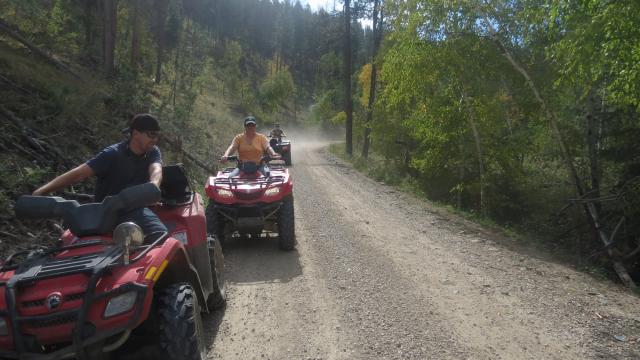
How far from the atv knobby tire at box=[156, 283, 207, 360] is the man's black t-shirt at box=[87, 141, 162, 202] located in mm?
1456

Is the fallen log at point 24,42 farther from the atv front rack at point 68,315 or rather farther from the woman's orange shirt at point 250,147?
the atv front rack at point 68,315

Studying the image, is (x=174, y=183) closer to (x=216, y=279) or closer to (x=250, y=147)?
(x=216, y=279)

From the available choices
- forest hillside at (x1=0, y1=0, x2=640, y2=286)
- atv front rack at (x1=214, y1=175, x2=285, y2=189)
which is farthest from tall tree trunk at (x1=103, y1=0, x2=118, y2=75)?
atv front rack at (x1=214, y1=175, x2=285, y2=189)

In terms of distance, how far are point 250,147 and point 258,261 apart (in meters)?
2.28

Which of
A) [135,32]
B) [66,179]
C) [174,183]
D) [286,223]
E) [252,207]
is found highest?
[135,32]

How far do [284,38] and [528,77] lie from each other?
9470 cm

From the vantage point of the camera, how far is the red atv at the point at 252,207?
22.5ft

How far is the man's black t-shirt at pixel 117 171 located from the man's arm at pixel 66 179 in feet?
0.51

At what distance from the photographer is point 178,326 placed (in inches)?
110

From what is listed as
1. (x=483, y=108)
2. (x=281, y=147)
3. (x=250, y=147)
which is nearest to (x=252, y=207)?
(x=250, y=147)

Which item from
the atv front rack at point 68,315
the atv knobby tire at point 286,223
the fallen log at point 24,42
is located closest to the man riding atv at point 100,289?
the atv front rack at point 68,315

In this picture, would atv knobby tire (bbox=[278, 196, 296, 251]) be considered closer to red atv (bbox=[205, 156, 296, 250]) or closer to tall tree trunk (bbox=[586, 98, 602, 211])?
red atv (bbox=[205, 156, 296, 250])

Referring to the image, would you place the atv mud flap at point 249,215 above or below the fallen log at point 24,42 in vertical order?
below

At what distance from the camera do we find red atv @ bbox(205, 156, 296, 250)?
687cm
